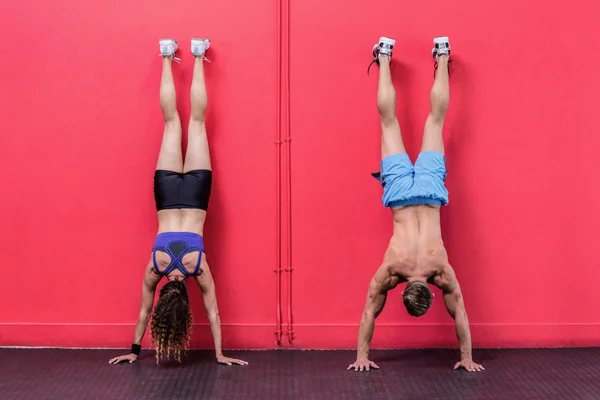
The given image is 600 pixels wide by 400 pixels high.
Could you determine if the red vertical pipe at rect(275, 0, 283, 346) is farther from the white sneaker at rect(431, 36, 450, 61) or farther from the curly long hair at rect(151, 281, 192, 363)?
the white sneaker at rect(431, 36, 450, 61)

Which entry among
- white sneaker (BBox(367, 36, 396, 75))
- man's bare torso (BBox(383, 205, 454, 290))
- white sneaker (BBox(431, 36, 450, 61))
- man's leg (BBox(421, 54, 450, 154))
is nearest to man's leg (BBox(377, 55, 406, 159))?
white sneaker (BBox(367, 36, 396, 75))

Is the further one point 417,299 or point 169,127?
point 169,127

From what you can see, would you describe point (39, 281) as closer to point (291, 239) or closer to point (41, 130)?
point (41, 130)

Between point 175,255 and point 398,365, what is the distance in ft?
5.65

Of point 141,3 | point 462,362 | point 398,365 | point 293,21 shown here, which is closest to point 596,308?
point 462,362

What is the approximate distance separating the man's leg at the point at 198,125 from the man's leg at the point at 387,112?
1.28 meters

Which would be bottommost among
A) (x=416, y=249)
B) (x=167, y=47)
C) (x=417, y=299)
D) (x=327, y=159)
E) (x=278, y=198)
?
(x=417, y=299)

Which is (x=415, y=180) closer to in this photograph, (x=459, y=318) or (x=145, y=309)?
(x=459, y=318)

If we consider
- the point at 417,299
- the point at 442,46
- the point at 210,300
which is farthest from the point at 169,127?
the point at 417,299

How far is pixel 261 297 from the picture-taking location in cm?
525

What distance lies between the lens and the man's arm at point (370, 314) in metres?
4.74

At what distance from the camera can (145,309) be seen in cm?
492

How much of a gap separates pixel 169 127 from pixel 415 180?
1818 millimetres

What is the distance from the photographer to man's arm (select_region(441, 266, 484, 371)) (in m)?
4.71
